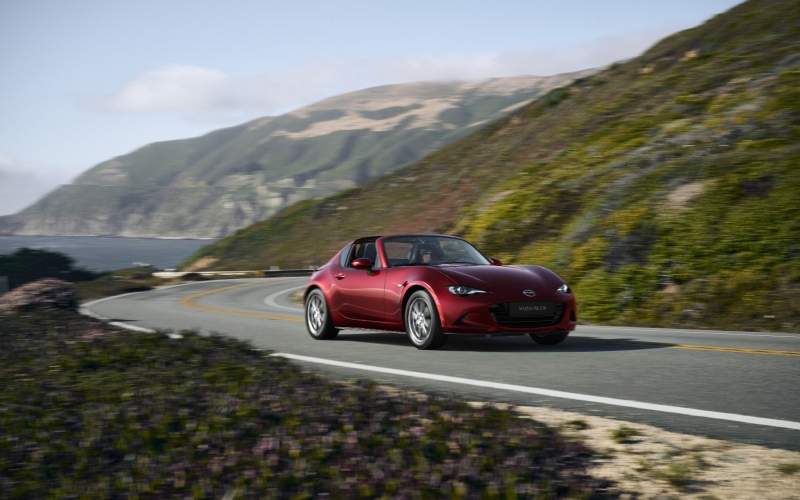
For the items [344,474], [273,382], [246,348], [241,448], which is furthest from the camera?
[246,348]

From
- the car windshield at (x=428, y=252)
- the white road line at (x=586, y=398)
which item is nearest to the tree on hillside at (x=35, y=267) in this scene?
the car windshield at (x=428, y=252)

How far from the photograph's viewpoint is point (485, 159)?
69.8 m

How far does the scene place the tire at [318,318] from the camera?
12.5 m

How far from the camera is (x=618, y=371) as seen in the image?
27.5ft

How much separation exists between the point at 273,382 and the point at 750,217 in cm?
1265

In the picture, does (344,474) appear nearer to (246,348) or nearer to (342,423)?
(342,423)

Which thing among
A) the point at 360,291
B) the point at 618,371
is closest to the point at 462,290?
the point at 360,291

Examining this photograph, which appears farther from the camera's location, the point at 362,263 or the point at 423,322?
the point at 362,263

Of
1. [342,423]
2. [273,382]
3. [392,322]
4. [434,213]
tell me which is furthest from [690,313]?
[434,213]

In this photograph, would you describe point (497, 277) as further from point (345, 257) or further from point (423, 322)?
point (345, 257)

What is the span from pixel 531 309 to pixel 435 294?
1.12m

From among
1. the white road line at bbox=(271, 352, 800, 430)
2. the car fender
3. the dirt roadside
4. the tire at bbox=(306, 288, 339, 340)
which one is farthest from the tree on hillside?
the dirt roadside

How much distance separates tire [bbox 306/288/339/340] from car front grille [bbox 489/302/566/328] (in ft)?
10.1

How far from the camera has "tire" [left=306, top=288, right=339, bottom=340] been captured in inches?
492
